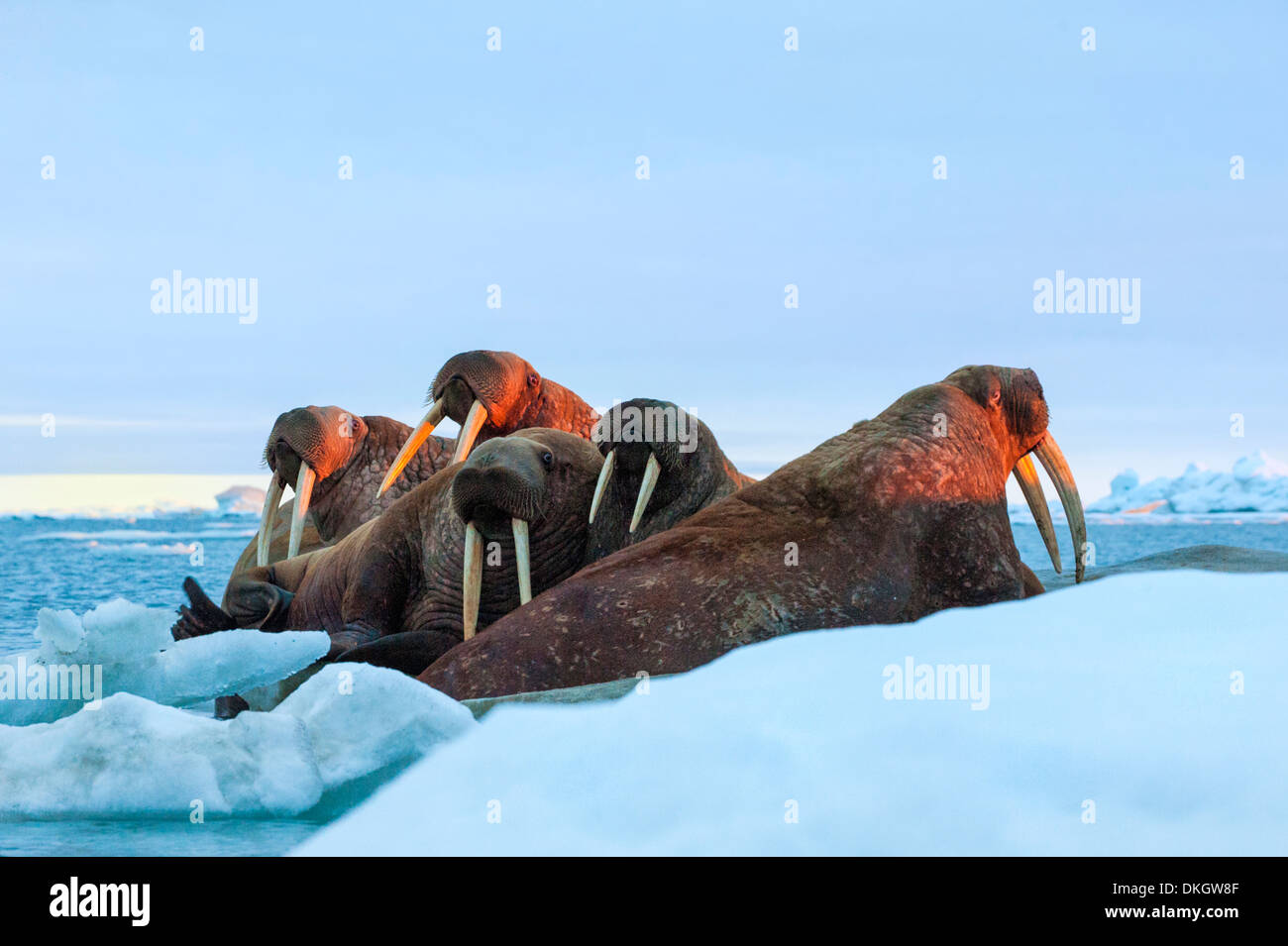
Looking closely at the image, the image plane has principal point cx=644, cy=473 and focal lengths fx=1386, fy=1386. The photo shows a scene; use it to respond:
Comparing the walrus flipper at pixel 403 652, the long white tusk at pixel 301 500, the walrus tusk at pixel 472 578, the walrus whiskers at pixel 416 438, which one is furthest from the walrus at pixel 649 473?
the long white tusk at pixel 301 500

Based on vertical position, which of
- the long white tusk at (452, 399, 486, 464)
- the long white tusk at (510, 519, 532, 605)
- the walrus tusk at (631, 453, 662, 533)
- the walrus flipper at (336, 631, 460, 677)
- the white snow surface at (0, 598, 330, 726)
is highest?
the long white tusk at (452, 399, 486, 464)

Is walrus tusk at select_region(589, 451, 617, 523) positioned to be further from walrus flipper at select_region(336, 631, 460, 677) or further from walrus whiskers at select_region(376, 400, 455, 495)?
walrus whiskers at select_region(376, 400, 455, 495)

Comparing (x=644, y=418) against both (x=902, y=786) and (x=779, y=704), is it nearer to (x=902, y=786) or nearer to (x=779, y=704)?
(x=779, y=704)

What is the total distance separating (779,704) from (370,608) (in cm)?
446

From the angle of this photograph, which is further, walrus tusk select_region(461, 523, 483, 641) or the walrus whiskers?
the walrus whiskers

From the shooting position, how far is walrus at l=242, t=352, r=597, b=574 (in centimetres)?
1014

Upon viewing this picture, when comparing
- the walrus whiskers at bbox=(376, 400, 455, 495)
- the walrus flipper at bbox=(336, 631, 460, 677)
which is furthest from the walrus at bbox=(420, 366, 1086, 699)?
the walrus whiskers at bbox=(376, 400, 455, 495)

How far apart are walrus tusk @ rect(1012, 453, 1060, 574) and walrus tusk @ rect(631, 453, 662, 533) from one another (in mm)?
2166

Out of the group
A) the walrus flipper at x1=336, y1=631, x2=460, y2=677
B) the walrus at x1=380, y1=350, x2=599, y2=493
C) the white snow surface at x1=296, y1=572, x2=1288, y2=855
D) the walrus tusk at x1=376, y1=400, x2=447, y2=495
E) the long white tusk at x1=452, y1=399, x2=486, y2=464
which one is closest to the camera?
the white snow surface at x1=296, y1=572, x2=1288, y2=855

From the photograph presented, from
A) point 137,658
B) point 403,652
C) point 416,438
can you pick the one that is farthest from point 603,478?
point 416,438

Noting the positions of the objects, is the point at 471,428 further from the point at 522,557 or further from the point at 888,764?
the point at 888,764

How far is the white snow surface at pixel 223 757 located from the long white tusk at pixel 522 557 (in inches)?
101

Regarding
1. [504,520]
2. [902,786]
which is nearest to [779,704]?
[902,786]

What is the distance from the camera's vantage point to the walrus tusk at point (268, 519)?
424 inches
